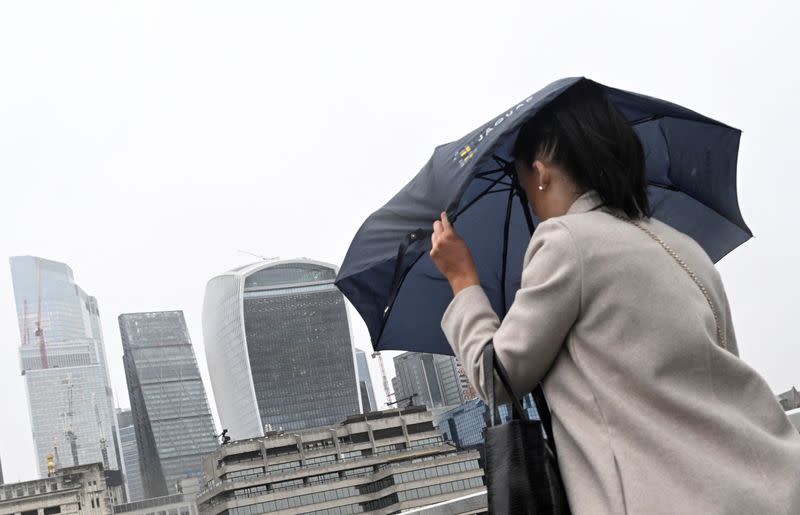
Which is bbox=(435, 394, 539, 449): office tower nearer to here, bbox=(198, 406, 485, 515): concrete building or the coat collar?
bbox=(198, 406, 485, 515): concrete building

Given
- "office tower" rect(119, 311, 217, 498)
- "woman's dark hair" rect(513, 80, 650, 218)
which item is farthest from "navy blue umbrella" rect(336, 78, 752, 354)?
"office tower" rect(119, 311, 217, 498)

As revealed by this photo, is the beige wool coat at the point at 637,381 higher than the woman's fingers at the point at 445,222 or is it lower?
lower

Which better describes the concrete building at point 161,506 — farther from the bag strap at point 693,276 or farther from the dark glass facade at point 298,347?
the bag strap at point 693,276

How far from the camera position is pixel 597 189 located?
1.69 m

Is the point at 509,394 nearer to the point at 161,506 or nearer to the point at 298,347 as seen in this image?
the point at 161,506

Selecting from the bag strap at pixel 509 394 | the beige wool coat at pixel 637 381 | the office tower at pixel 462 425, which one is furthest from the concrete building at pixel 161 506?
the beige wool coat at pixel 637 381

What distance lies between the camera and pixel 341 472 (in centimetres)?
7231

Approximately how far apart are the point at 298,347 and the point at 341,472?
51.5 m

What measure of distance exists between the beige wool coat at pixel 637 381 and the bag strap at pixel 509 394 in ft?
0.06

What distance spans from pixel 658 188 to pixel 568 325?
3.68 feet

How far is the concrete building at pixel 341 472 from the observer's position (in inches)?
2613

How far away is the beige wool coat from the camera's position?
1415 mm

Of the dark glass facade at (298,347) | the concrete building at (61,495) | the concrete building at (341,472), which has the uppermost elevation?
the dark glass facade at (298,347)

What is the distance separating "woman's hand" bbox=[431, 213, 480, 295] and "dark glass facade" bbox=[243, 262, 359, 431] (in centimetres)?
12014
